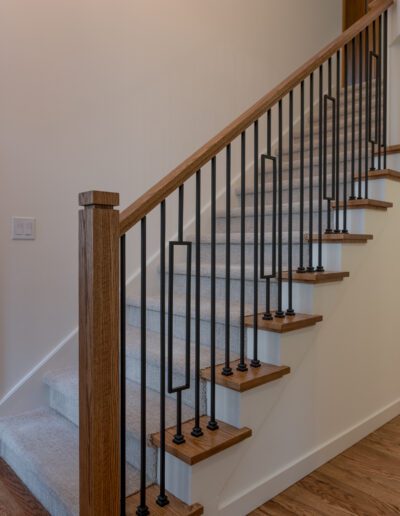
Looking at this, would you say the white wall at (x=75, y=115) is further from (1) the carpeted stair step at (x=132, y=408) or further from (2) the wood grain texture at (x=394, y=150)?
(2) the wood grain texture at (x=394, y=150)

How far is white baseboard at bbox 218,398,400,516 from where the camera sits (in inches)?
67.7

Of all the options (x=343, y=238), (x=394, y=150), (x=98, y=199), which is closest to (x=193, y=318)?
(x=343, y=238)

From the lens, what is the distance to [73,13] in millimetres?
2424

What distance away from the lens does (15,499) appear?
1.77m

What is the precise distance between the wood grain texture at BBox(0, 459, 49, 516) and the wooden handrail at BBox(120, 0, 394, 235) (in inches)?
48.6

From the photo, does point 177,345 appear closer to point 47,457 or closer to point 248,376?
point 248,376

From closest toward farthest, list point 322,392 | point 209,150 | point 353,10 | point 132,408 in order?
point 209,150, point 132,408, point 322,392, point 353,10

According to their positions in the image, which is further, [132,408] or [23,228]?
[23,228]

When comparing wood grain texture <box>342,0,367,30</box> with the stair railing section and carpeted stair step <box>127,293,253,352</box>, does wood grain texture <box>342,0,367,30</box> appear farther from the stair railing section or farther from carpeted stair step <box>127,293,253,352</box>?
carpeted stair step <box>127,293,253,352</box>

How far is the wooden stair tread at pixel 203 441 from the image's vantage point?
149cm

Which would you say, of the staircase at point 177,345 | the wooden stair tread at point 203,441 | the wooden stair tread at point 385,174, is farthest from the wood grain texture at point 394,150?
the wooden stair tread at point 203,441

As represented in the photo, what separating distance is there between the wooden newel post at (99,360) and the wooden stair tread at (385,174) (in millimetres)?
1737

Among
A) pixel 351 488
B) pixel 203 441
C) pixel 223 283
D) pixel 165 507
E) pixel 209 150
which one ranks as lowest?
pixel 351 488

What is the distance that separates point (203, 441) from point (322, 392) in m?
0.80
